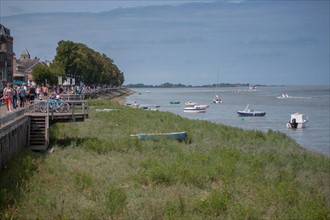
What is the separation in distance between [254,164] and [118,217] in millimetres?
10558

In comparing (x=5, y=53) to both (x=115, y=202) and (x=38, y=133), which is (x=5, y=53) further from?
(x=115, y=202)

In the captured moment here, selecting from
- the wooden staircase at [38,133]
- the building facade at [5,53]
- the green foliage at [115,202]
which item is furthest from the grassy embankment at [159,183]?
the building facade at [5,53]

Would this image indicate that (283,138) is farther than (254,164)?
Yes

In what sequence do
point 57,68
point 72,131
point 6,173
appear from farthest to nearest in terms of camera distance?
point 57,68, point 72,131, point 6,173

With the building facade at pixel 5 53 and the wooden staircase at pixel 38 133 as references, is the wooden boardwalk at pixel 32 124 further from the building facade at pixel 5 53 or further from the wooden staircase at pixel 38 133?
the building facade at pixel 5 53

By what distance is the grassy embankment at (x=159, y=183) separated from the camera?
54.5 feet

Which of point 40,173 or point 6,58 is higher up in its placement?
point 6,58

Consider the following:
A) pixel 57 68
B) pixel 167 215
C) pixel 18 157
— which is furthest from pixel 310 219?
pixel 57 68

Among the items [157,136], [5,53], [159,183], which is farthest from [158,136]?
[5,53]

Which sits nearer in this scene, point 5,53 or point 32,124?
point 32,124

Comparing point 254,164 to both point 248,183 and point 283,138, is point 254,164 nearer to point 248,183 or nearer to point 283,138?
point 248,183

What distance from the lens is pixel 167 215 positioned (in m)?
16.2

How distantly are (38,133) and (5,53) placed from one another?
61823 millimetres

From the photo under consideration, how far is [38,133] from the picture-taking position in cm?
2847
